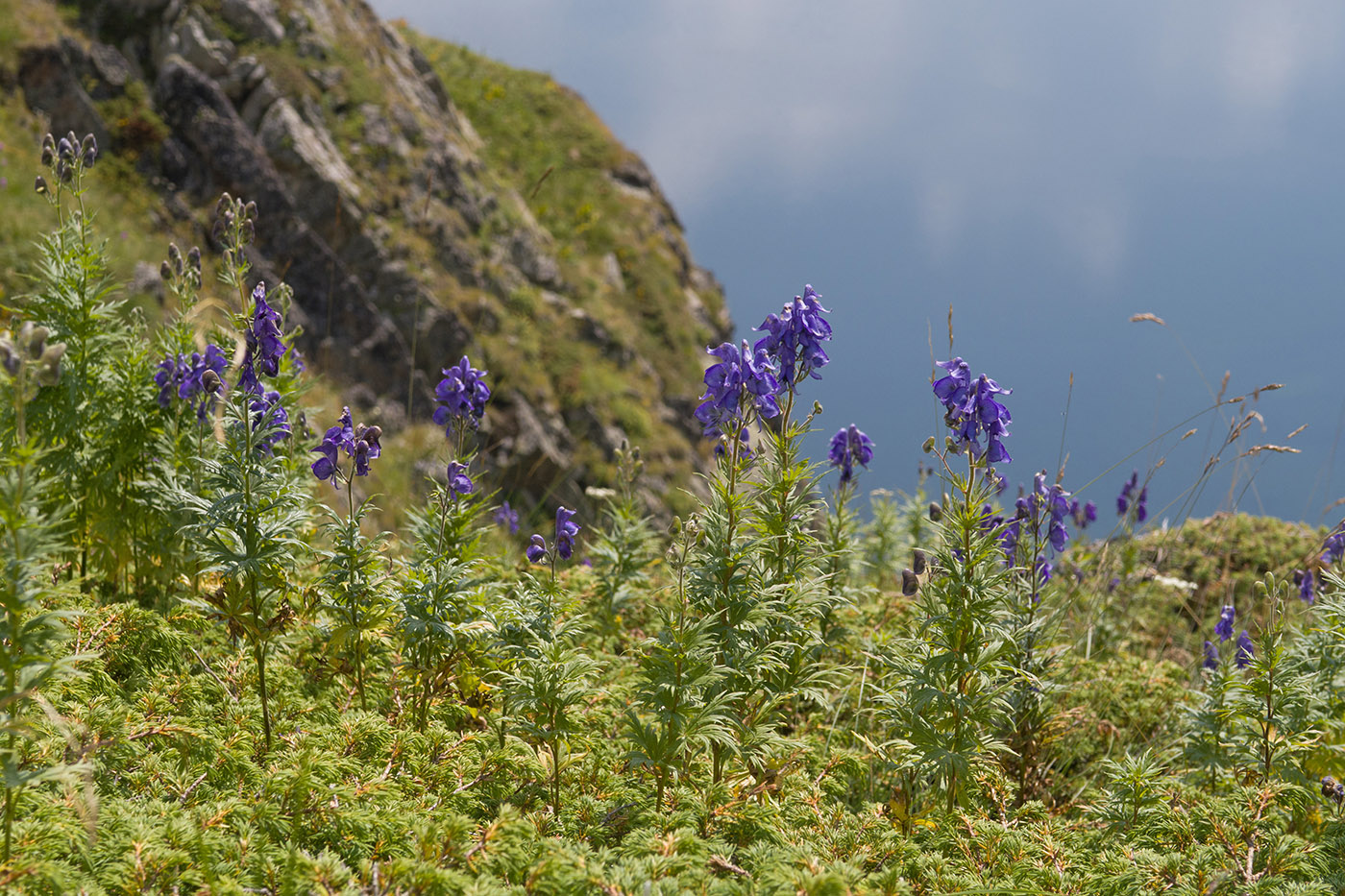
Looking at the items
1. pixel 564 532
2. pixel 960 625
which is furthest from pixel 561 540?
pixel 960 625

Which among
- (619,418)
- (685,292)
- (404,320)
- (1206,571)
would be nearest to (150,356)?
(1206,571)

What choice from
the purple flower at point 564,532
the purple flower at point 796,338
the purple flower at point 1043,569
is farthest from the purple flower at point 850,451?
the purple flower at point 564,532

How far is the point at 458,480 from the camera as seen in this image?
335 cm

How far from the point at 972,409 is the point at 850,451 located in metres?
1.64

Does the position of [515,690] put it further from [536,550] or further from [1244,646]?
[1244,646]

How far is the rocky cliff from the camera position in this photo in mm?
15703

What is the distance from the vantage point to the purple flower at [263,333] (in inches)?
124

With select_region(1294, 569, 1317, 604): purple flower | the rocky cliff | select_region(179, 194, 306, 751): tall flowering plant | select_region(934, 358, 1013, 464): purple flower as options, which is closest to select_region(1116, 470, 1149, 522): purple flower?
select_region(1294, 569, 1317, 604): purple flower

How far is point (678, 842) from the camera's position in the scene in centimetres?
263

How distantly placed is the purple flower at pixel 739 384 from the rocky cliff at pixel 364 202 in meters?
9.32

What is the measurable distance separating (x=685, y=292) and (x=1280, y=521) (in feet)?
66.6

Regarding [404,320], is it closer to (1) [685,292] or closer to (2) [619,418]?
(2) [619,418]

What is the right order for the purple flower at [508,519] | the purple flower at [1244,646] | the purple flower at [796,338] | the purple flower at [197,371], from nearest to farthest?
the purple flower at [796,338] < the purple flower at [197,371] < the purple flower at [1244,646] < the purple flower at [508,519]

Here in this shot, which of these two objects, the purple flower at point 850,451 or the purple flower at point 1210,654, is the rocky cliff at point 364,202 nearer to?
the purple flower at point 850,451
